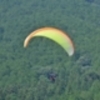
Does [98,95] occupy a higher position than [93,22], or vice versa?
[98,95]

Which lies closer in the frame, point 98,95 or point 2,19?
point 98,95

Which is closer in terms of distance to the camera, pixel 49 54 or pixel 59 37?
pixel 59 37

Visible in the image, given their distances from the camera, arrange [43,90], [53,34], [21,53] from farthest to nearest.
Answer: [21,53] → [43,90] → [53,34]

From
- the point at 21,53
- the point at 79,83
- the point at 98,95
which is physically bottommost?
the point at 21,53

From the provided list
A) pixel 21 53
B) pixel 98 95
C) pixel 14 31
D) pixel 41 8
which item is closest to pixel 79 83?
pixel 98 95

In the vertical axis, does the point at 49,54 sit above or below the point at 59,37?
below

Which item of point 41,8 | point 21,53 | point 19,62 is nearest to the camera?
point 19,62

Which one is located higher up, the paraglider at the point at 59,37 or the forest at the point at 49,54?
the paraglider at the point at 59,37

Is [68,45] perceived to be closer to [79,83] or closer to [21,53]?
[79,83]
